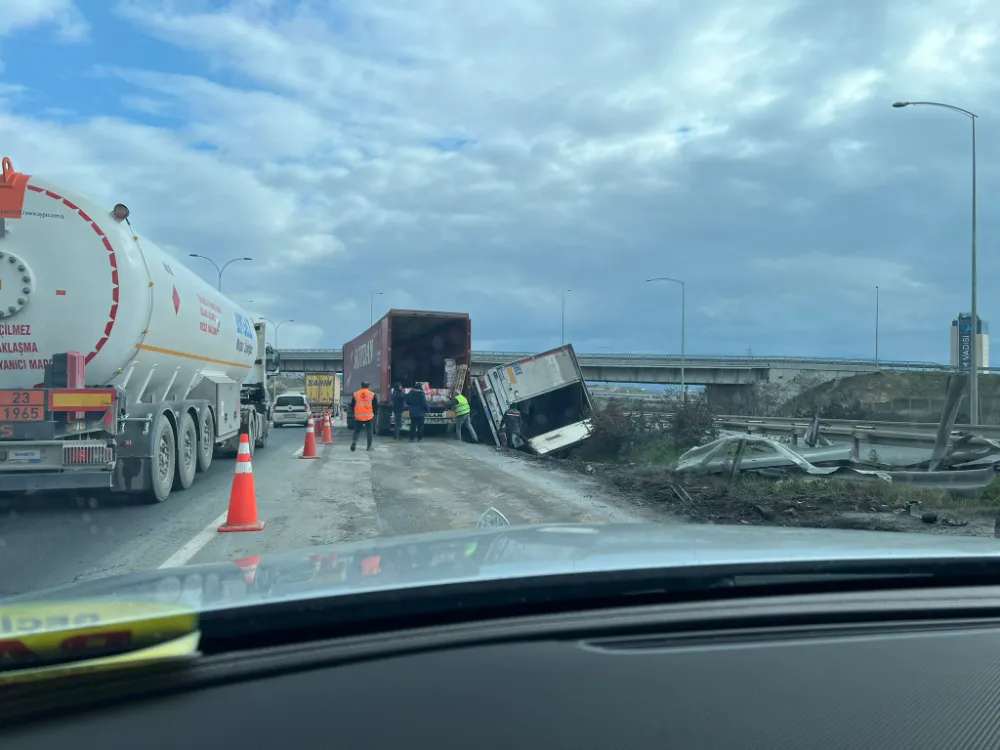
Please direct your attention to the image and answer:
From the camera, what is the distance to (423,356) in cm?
2719

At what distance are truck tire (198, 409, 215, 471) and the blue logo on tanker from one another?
3772 mm

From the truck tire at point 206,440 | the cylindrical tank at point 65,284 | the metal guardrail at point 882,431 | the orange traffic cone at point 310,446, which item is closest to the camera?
the cylindrical tank at point 65,284

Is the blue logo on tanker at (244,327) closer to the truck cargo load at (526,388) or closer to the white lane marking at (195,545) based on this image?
the truck cargo load at (526,388)

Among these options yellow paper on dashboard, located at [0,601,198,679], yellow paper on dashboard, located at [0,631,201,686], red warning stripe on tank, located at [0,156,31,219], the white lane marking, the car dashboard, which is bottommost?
the white lane marking

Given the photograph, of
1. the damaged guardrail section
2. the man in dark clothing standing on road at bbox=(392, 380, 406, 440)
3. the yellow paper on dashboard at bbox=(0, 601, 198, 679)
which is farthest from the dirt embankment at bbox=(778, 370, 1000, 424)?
the yellow paper on dashboard at bbox=(0, 601, 198, 679)

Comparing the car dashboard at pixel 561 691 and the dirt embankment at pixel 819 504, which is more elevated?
the car dashboard at pixel 561 691

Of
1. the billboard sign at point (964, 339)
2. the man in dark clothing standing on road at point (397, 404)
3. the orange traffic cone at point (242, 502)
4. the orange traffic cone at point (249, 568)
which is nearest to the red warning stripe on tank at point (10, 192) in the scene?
the orange traffic cone at point (242, 502)

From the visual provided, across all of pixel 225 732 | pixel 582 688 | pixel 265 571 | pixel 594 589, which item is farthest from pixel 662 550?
pixel 225 732

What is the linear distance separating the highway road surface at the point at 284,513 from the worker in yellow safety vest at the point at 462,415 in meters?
7.95

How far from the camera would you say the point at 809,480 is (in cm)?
1105

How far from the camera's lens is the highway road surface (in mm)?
7480

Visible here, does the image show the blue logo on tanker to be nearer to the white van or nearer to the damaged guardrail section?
the damaged guardrail section

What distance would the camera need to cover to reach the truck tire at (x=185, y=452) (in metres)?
11.5

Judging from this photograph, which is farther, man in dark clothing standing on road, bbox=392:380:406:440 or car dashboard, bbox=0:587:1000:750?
man in dark clothing standing on road, bbox=392:380:406:440
